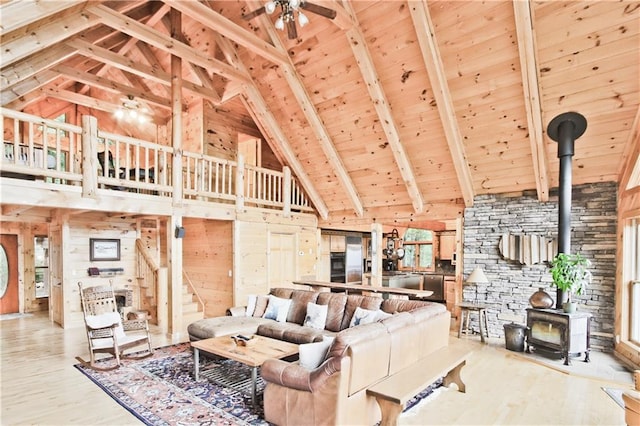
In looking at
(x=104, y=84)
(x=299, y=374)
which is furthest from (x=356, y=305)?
(x=104, y=84)

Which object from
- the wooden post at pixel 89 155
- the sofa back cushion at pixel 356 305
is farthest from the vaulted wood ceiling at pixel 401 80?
the sofa back cushion at pixel 356 305

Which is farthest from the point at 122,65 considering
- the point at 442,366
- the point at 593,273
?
the point at 593,273

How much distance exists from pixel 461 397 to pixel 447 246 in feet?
23.7

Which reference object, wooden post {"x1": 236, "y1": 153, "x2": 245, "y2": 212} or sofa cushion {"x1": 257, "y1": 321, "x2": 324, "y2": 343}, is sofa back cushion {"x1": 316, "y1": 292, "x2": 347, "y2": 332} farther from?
wooden post {"x1": 236, "y1": 153, "x2": 245, "y2": 212}

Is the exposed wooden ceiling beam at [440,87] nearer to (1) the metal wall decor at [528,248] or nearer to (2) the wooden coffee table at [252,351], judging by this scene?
(1) the metal wall decor at [528,248]

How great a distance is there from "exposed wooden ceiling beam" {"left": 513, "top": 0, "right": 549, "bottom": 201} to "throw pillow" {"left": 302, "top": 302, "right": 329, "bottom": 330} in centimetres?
419

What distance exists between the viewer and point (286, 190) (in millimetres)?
8797

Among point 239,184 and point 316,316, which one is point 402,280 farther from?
point 239,184

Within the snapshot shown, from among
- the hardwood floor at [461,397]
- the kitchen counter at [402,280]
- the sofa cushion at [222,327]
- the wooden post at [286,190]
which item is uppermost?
the wooden post at [286,190]

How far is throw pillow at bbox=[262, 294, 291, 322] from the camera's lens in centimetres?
594

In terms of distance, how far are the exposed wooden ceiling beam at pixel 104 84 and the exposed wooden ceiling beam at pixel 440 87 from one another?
603 centimetres

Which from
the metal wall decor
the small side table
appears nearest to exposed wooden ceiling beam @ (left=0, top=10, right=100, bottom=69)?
the small side table

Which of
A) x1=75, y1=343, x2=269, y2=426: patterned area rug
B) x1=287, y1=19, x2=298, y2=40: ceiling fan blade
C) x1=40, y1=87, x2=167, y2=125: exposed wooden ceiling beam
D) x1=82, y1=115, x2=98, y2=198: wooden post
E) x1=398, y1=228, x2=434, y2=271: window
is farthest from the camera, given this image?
x1=398, y1=228, x2=434, y2=271: window

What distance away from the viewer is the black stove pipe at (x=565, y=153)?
5.27 metres
